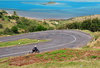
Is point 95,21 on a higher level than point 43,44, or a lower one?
higher

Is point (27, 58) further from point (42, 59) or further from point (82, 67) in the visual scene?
point (82, 67)

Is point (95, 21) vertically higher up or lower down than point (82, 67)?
higher up

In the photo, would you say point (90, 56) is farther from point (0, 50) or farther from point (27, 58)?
point (0, 50)

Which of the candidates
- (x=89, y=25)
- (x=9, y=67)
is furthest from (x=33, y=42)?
(x=89, y=25)

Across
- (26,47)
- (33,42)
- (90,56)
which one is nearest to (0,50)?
(26,47)

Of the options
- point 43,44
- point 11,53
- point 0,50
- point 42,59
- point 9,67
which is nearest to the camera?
point 9,67

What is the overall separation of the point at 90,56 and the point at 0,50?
54.0 feet

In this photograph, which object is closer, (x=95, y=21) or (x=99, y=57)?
(x=99, y=57)

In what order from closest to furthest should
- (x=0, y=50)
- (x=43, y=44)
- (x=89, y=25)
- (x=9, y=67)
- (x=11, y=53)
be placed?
(x=9, y=67) < (x=11, y=53) < (x=0, y=50) < (x=43, y=44) < (x=89, y=25)

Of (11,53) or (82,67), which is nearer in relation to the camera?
(82,67)

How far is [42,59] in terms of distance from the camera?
52.1 ft

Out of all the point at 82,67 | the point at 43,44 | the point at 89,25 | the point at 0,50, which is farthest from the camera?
the point at 89,25

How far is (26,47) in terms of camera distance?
27328 millimetres

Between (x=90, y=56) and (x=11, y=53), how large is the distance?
1366 centimetres
